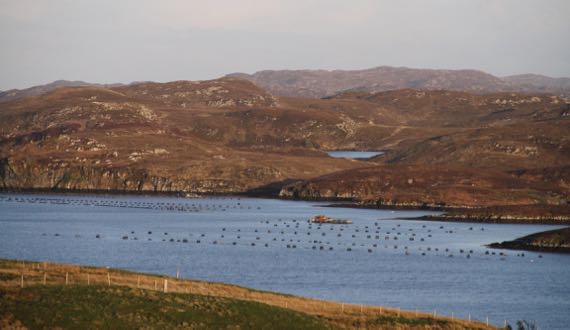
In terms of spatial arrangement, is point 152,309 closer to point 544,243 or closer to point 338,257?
point 338,257

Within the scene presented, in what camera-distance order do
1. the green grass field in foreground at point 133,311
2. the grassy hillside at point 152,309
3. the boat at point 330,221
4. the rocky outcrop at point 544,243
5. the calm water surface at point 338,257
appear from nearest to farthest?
the green grass field in foreground at point 133,311, the grassy hillside at point 152,309, the calm water surface at point 338,257, the rocky outcrop at point 544,243, the boat at point 330,221

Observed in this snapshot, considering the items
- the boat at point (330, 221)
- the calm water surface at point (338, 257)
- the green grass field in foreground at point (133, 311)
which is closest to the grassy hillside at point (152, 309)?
the green grass field in foreground at point (133, 311)

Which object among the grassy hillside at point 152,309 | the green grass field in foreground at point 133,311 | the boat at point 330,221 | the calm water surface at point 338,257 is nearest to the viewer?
the green grass field in foreground at point 133,311

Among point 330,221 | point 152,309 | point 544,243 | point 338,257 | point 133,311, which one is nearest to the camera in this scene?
point 133,311

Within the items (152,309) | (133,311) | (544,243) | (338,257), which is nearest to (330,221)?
(544,243)

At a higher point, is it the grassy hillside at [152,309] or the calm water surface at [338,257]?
the grassy hillside at [152,309]

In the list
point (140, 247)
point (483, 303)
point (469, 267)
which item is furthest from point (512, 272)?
point (140, 247)

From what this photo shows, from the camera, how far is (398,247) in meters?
147

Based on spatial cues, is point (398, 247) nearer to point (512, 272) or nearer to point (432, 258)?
point (432, 258)

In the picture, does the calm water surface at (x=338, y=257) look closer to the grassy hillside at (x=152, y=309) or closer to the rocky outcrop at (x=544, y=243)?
the rocky outcrop at (x=544, y=243)

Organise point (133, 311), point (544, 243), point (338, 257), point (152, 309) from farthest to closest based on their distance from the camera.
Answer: point (544, 243) → point (338, 257) → point (152, 309) → point (133, 311)

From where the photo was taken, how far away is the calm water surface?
9612 centimetres

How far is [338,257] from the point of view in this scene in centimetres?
13188

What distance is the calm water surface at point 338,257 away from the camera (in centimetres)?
9612
